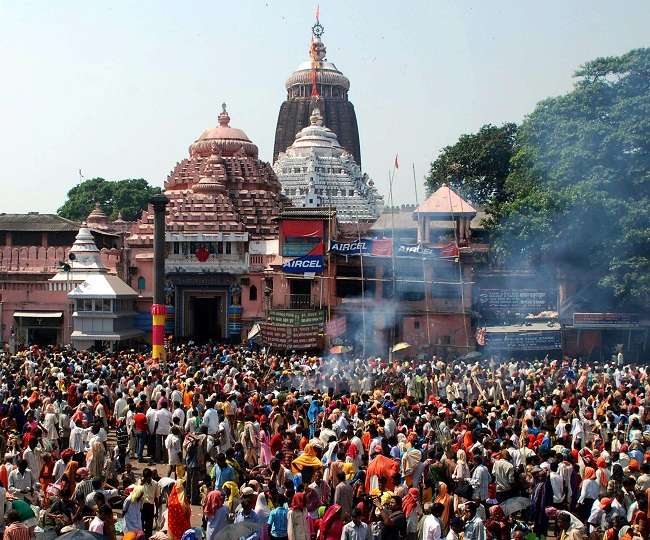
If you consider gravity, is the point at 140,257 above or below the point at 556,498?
above

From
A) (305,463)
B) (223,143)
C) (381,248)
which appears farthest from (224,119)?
(305,463)

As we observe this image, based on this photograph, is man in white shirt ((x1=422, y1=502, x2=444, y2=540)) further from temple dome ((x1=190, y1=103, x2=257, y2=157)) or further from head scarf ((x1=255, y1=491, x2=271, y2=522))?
temple dome ((x1=190, y1=103, x2=257, y2=157))

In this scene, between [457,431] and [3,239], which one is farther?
[3,239]

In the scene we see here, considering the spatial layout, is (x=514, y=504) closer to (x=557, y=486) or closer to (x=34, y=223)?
(x=557, y=486)

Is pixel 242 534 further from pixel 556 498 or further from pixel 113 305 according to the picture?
pixel 113 305

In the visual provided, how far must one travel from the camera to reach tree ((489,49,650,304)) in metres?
33.7

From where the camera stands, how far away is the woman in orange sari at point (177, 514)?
458 inches

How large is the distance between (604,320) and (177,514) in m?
25.8

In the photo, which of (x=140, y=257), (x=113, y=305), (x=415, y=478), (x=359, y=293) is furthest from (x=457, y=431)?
(x=140, y=257)

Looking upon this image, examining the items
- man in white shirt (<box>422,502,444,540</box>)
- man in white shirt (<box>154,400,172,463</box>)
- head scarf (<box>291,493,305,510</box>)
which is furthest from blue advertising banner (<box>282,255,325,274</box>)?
man in white shirt (<box>422,502,444,540</box>)

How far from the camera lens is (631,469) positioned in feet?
44.7

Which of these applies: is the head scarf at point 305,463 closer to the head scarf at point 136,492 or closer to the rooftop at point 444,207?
the head scarf at point 136,492

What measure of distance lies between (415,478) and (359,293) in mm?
24198

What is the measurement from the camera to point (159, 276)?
3597cm
